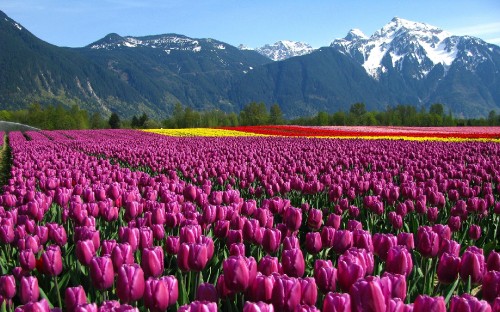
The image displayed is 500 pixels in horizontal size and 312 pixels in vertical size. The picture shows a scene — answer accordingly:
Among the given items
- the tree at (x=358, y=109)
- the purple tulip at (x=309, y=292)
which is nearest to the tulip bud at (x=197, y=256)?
the purple tulip at (x=309, y=292)

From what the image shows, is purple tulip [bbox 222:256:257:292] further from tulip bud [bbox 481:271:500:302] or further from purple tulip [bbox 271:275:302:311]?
tulip bud [bbox 481:271:500:302]

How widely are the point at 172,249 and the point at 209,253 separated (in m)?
0.33

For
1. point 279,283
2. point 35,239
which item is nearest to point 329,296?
point 279,283

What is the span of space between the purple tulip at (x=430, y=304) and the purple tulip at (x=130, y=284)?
1.24 metres

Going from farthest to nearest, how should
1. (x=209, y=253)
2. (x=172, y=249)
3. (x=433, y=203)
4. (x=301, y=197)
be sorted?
1. (x=301, y=197)
2. (x=433, y=203)
3. (x=172, y=249)
4. (x=209, y=253)

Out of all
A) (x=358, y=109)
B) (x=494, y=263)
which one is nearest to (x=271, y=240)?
(x=494, y=263)

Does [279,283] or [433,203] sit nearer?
[279,283]

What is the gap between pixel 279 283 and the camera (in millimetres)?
2275

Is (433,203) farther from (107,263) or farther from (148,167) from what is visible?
(148,167)

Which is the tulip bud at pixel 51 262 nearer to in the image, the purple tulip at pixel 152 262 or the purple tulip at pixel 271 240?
the purple tulip at pixel 152 262

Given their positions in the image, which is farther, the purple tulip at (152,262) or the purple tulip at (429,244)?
the purple tulip at (429,244)

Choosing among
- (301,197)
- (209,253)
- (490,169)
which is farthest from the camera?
(490,169)

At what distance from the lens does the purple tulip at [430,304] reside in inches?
77.5

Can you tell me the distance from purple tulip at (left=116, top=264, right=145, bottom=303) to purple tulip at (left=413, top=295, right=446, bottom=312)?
1.24m
